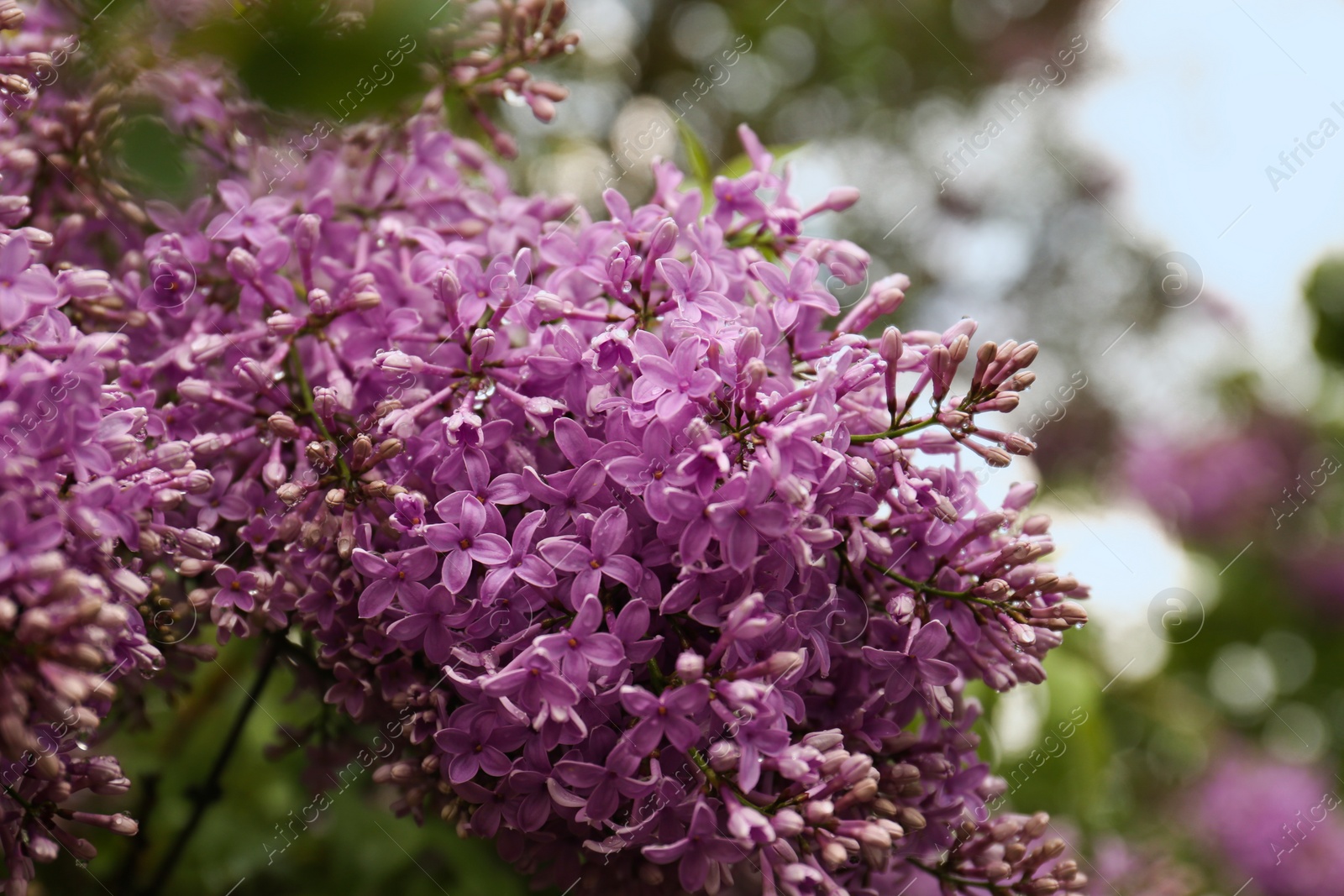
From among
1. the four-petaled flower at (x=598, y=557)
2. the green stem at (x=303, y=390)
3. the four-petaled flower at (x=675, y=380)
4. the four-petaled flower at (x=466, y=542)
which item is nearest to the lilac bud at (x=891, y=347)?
the four-petaled flower at (x=675, y=380)

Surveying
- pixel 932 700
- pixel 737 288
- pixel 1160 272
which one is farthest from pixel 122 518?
pixel 1160 272

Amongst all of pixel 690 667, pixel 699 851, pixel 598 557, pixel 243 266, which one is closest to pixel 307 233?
pixel 243 266

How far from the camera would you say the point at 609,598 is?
3.20ft

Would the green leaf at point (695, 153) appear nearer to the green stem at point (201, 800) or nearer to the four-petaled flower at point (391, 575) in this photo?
the four-petaled flower at point (391, 575)

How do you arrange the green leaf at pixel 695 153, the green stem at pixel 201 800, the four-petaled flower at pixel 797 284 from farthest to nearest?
1. the green leaf at pixel 695 153
2. the green stem at pixel 201 800
3. the four-petaled flower at pixel 797 284

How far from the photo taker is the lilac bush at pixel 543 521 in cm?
90

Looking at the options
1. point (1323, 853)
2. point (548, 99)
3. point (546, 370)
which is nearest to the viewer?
point (546, 370)

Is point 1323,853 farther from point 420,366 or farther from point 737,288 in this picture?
point 420,366

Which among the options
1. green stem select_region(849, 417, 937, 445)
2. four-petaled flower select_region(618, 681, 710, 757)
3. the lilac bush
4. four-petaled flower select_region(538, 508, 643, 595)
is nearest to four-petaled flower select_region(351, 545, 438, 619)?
the lilac bush

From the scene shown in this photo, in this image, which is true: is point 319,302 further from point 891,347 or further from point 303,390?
point 891,347

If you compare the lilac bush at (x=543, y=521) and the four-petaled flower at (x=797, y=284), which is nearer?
the lilac bush at (x=543, y=521)

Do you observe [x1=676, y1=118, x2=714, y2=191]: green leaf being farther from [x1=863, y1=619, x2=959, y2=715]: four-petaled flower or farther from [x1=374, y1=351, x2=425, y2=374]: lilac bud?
[x1=863, y1=619, x2=959, y2=715]: four-petaled flower

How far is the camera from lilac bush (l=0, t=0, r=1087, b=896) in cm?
A: 90

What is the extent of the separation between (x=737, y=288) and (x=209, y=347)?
24.1 inches
